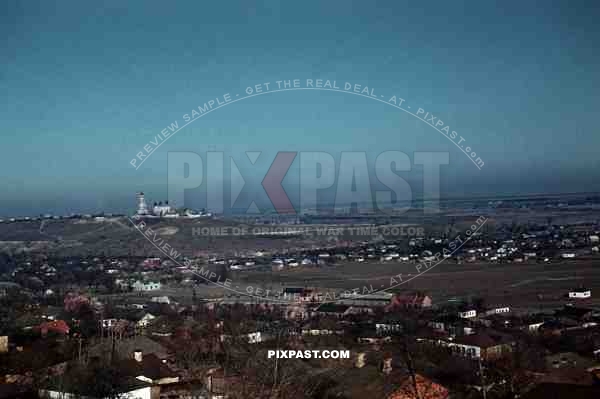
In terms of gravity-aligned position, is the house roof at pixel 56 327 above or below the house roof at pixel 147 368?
below

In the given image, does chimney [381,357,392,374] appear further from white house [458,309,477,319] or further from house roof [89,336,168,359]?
white house [458,309,477,319]

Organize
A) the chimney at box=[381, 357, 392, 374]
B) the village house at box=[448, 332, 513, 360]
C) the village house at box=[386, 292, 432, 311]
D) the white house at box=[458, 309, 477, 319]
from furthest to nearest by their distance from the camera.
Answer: the village house at box=[386, 292, 432, 311]
the white house at box=[458, 309, 477, 319]
the village house at box=[448, 332, 513, 360]
the chimney at box=[381, 357, 392, 374]

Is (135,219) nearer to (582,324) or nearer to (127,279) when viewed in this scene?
(127,279)

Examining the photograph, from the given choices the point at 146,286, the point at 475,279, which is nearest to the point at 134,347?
the point at 146,286

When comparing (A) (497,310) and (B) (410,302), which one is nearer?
(A) (497,310)

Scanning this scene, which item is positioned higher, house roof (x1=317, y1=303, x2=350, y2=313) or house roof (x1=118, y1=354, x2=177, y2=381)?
house roof (x1=118, y1=354, x2=177, y2=381)

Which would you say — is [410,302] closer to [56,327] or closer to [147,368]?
[56,327]

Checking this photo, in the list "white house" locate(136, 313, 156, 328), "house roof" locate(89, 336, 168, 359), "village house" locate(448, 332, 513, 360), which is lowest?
"white house" locate(136, 313, 156, 328)

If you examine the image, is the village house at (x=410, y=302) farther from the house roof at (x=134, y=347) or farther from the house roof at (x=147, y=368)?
the house roof at (x=147, y=368)

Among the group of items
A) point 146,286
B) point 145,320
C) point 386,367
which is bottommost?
point 146,286

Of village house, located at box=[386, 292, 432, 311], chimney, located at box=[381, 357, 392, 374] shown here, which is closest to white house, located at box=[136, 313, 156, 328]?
village house, located at box=[386, 292, 432, 311]

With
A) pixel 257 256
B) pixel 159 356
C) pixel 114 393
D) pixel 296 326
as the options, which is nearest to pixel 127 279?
pixel 257 256

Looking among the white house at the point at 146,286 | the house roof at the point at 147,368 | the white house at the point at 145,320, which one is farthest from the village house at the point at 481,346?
the white house at the point at 146,286
